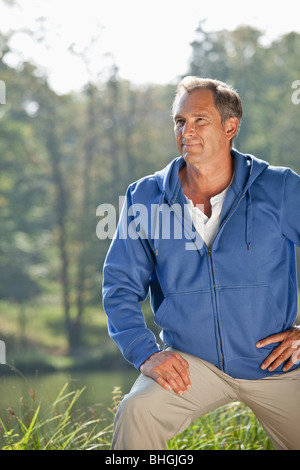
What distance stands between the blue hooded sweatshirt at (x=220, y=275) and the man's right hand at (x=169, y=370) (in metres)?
0.03

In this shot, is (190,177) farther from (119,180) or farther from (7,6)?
(7,6)

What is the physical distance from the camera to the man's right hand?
1666 mm

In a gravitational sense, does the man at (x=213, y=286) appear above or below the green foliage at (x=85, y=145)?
below

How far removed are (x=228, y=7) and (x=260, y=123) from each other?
2.69m

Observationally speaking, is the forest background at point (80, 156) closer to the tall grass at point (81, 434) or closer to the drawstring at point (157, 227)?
the tall grass at point (81, 434)

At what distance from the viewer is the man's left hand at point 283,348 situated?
1.76 meters

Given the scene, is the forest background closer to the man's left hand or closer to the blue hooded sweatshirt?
the blue hooded sweatshirt

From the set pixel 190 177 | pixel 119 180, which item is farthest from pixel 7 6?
pixel 190 177

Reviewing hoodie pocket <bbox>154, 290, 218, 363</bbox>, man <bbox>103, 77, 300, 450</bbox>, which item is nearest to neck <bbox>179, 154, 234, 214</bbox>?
man <bbox>103, 77, 300, 450</bbox>

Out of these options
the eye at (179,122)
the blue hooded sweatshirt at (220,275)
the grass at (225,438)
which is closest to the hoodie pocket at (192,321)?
the blue hooded sweatshirt at (220,275)

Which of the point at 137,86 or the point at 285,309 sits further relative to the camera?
the point at 137,86

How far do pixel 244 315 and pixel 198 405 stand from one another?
0.30m

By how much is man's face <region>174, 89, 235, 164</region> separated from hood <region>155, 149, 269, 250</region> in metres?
0.08

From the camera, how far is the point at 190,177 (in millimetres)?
1984
